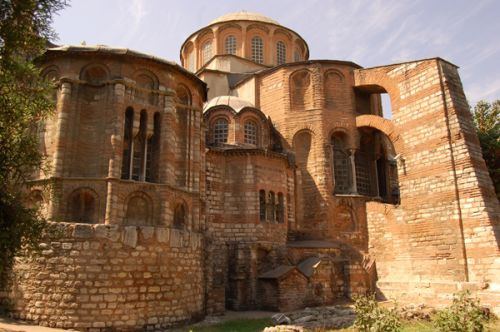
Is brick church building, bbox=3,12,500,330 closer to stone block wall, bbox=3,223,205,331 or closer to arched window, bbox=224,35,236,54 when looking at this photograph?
stone block wall, bbox=3,223,205,331

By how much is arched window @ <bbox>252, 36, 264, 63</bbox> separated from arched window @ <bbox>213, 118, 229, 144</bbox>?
823 cm

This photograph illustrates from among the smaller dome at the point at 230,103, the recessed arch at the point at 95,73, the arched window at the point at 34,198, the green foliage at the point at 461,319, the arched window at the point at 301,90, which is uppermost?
the arched window at the point at 301,90

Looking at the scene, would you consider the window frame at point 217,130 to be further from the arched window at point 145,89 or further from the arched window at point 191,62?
the arched window at point 191,62

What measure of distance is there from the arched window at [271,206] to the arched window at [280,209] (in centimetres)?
28

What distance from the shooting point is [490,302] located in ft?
43.9

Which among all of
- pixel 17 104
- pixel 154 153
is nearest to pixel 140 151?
pixel 154 153

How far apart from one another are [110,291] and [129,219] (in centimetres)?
214

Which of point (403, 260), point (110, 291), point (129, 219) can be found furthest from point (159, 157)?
point (403, 260)

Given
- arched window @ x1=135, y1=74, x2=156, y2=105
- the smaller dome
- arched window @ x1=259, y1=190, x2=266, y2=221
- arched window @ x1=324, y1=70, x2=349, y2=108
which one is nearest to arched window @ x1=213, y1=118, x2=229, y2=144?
the smaller dome

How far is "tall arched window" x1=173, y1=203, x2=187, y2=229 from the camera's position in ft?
43.9

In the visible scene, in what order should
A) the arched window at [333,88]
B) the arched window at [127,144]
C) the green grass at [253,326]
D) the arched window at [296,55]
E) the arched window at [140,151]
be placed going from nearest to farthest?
1. the green grass at [253,326]
2. the arched window at [127,144]
3. the arched window at [140,151]
4. the arched window at [333,88]
5. the arched window at [296,55]

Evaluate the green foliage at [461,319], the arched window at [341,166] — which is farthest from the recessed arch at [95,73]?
the arched window at [341,166]

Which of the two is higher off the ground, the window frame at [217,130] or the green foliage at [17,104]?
the window frame at [217,130]

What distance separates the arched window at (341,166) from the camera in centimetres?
2064
